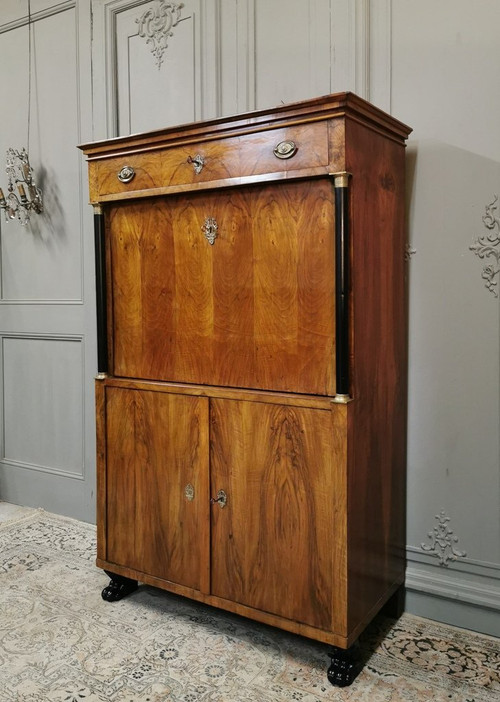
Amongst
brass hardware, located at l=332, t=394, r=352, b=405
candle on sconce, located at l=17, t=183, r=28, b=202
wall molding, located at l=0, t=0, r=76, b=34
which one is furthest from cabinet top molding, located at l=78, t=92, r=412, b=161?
wall molding, located at l=0, t=0, r=76, b=34

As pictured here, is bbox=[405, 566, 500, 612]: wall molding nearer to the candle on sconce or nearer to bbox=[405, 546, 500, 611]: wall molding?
bbox=[405, 546, 500, 611]: wall molding

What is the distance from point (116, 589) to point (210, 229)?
144 cm

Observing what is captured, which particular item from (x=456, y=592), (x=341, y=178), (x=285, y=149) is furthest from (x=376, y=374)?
(x=456, y=592)

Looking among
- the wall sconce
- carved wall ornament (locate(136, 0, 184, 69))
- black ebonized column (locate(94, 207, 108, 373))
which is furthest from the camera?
the wall sconce

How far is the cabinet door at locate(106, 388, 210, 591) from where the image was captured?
7.16ft

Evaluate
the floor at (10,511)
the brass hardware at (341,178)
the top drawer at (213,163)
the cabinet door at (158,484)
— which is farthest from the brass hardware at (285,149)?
the floor at (10,511)

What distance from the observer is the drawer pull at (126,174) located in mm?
2246

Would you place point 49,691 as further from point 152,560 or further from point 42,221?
point 42,221

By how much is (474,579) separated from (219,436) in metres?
1.03

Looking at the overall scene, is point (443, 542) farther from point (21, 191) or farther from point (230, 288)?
point (21, 191)

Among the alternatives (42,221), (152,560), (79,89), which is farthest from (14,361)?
(152,560)

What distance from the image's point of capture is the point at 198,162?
2076 mm

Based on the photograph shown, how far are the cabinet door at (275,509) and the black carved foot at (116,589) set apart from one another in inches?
19.6

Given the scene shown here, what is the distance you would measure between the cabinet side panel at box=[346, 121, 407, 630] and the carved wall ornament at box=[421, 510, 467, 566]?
0.11 meters
